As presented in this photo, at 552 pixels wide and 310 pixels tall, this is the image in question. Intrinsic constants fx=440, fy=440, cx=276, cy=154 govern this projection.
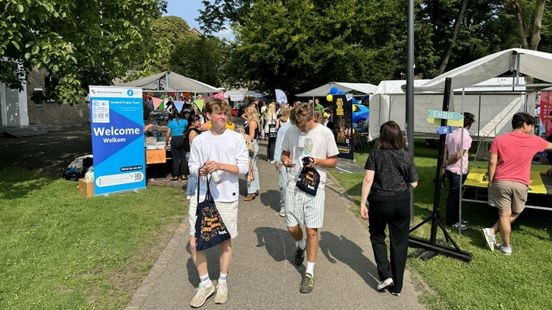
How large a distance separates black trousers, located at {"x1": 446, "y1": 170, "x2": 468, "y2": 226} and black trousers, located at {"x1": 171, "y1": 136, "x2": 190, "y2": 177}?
5742 mm

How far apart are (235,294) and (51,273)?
6.80ft

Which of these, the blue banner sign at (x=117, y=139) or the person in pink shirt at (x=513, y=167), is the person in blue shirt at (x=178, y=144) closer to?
the blue banner sign at (x=117, y=139)

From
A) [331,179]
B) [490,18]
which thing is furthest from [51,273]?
[490,18]

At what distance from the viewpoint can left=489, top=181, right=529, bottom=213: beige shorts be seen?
17.3 feet

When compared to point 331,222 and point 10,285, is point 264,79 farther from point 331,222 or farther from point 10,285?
point 10,285

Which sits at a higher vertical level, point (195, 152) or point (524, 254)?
point (195, 152)

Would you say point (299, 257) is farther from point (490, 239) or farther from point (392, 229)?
point (490, 239)

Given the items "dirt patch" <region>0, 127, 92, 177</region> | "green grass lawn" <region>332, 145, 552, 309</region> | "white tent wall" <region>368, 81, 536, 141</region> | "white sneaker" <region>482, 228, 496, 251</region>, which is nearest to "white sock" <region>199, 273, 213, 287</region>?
"green grass lawn" <region>332, 145, 552, 309</region>

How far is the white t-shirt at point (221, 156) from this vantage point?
3881mm

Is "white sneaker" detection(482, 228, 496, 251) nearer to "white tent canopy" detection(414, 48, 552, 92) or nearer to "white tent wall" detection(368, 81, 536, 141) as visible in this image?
"white tent canopy" detection(414, 48, 552, 92)

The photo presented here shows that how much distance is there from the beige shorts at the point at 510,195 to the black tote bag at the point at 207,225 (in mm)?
3543

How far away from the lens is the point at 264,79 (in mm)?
28781

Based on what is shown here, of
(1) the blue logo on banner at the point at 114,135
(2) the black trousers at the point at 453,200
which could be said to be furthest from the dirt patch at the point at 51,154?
(2) the black trousers at the point at 453,200

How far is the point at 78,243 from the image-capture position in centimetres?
564
